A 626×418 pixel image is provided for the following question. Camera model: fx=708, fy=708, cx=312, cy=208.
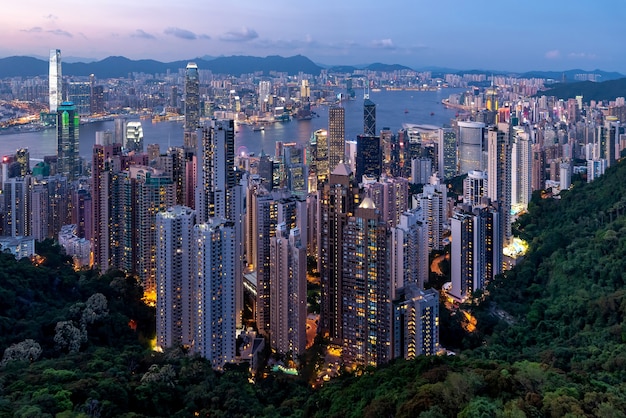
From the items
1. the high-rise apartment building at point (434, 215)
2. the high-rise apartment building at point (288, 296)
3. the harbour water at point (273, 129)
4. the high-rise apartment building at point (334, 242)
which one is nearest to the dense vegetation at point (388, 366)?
the high-rise apartment building at point (288, 296)

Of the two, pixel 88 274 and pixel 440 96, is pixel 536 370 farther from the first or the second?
pixel 440 96

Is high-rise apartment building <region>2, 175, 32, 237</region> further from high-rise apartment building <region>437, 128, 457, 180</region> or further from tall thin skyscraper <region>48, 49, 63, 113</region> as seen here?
tall thin skyscraper <region>48, 49, 63, 113</region>

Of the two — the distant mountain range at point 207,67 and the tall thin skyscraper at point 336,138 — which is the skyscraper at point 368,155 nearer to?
the tall thin skyscraper at point 336,138

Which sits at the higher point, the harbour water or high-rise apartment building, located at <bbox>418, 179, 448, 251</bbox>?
the harbour water

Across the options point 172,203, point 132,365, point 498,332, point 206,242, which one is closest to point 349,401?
point 132,365

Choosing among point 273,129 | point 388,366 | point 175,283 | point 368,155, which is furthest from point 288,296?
point 273,129

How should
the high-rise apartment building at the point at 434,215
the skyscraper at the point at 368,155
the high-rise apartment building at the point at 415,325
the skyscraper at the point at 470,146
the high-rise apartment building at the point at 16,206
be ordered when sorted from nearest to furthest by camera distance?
the high-rise apartment building at the point at 415,325
the high-rise apartment building at the point at 434,215
the high-rise apartment building at the point at 16,206
the skyscraper at the point at 368,155
the skyscraper at the point at 470,146

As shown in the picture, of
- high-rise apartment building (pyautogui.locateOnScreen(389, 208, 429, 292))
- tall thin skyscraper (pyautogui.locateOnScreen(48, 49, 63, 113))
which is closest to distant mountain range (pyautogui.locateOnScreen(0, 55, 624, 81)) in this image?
tall thin skyscraper (pyautogui.locateOnScreen(48, 49, 63, 113))
